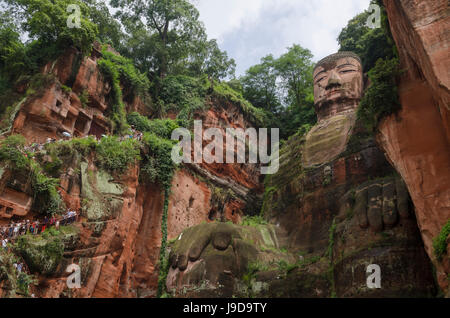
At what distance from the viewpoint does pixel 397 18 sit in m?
12.0

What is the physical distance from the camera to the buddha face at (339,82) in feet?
79.9

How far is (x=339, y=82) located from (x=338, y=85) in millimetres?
185

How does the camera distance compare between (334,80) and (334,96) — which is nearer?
(334,96)

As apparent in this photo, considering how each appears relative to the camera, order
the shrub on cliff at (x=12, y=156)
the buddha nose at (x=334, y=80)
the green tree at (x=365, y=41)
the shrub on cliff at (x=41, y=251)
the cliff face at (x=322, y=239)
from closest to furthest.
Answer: the cliff face at (x=322, y=239) → the shrub on cliff at (x=41, y=251) → the shrub on cliff at (x=12, y=156) → the buddha nose at (x=334, y=80) → the green tree at (x=365, y=41)

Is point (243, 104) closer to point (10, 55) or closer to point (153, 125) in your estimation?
point (153, 125)

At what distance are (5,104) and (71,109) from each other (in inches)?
116

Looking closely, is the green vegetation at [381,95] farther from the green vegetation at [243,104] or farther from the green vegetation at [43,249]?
the green vegetation at [243,104]

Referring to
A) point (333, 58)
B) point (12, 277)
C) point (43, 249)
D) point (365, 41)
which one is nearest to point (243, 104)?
point (333, 58)

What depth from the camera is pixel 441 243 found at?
34.2ft

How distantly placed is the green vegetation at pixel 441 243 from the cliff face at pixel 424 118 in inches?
9.5

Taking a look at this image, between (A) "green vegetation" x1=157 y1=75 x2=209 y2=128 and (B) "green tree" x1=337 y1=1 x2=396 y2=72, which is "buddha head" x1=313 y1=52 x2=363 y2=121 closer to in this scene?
(B) "green tree" x1=337 y1=1 x2=396 y2=72

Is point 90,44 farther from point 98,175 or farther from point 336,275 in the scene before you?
point 336,275

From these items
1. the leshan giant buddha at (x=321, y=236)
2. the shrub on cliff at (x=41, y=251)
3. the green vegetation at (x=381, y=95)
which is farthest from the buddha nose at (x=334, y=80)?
the shrub on cliff at (x=41, y=251)

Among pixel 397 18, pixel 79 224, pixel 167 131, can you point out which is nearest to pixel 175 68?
pixel 167 131
